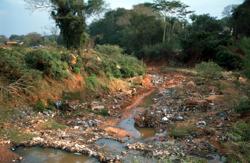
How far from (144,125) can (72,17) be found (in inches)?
455

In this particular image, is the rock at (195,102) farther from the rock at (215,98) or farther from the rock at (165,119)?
the rock at (165,119)

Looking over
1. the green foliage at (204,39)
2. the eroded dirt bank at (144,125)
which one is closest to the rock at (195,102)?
the eroded dirt bank at (144,125)

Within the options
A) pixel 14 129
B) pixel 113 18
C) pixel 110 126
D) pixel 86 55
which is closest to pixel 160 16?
pixel 113 18

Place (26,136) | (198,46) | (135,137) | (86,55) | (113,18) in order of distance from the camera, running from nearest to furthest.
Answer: (26,136) → (135,137) → (86,55) → (198,46) → (113,18)

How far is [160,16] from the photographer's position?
4334cm

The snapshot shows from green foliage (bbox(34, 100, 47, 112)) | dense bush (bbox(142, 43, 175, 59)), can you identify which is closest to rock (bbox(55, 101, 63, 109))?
green foliage (bbox(34, 100, 47, 112))


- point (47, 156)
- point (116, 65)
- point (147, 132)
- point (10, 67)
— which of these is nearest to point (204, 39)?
point (116, 65)

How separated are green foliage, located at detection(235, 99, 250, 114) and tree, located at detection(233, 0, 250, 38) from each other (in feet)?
66.6

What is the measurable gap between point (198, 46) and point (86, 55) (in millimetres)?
16454

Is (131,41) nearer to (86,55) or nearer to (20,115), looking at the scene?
(86,55)

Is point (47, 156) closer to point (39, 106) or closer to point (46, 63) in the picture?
point (39, 106)

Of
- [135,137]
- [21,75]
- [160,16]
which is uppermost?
[160,16]

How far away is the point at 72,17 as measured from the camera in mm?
25312

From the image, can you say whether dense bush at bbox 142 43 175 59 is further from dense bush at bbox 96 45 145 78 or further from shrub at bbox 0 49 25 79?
shrub at bbox 0 49 25 79
